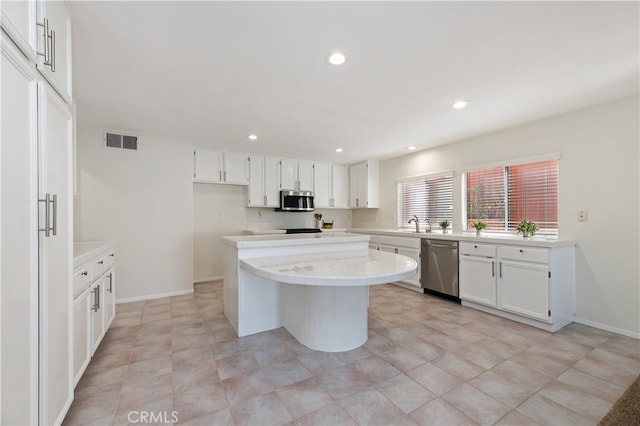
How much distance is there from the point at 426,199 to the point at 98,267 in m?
4.46

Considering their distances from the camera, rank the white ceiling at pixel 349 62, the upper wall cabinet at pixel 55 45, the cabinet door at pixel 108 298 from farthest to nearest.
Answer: the cabinet door at pixel 108 298
the white ceiling at pixel 349 62
the upper wall cabinet at pixel 55 45

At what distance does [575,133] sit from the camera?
2.98 meters

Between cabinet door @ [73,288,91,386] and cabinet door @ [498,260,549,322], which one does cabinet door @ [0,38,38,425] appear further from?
cabinet door @ [498,260,549,322]

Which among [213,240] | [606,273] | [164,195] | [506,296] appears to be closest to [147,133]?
[164,195]

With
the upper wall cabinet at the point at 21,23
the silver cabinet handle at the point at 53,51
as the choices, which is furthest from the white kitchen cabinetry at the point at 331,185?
the upper wall cabinet at the point at 21,23

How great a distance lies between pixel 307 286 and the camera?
246 centimetres

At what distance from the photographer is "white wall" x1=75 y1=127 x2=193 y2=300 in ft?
11.7

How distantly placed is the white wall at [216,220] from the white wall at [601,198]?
4.34 meters

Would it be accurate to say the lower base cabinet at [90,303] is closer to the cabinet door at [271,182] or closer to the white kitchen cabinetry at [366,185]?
the cabinet door at [271,182]

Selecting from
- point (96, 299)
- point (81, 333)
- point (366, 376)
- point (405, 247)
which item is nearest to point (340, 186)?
point (405, 247)

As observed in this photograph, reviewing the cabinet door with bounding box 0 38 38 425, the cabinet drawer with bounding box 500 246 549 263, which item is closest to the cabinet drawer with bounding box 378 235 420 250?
the cabinet drawer with bounding box 500 246 549 263

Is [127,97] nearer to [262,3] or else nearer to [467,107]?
[262,3]

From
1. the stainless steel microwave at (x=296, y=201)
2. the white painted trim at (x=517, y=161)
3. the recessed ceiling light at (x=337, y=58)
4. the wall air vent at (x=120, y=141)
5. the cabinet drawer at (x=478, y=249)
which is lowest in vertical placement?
the cabinet drawer at (x=478, y=249)

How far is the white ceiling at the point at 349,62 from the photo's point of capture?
61.7 inches
